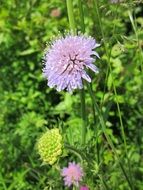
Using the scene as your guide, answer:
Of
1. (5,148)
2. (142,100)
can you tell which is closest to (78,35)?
(5,148)

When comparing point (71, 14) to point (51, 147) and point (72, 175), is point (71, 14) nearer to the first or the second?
point (51, 147)

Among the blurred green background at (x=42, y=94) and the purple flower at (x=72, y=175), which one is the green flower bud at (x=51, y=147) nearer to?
the purple flower at (x=72, y=175)

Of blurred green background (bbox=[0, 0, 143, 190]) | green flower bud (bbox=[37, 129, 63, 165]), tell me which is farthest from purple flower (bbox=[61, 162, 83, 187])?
green flower bud (bbox=[37, 129, 63, 165])

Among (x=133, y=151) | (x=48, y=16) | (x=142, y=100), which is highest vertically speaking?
(x=48, y=16)

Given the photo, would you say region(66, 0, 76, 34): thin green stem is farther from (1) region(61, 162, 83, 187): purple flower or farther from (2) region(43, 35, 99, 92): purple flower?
(1) region(61, 162, 83, 187): purple flower

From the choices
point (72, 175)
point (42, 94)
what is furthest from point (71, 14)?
point (42, 94)

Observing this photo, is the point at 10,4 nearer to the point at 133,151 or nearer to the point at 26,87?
the point at 26,87

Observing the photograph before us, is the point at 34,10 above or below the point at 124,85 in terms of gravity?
above
